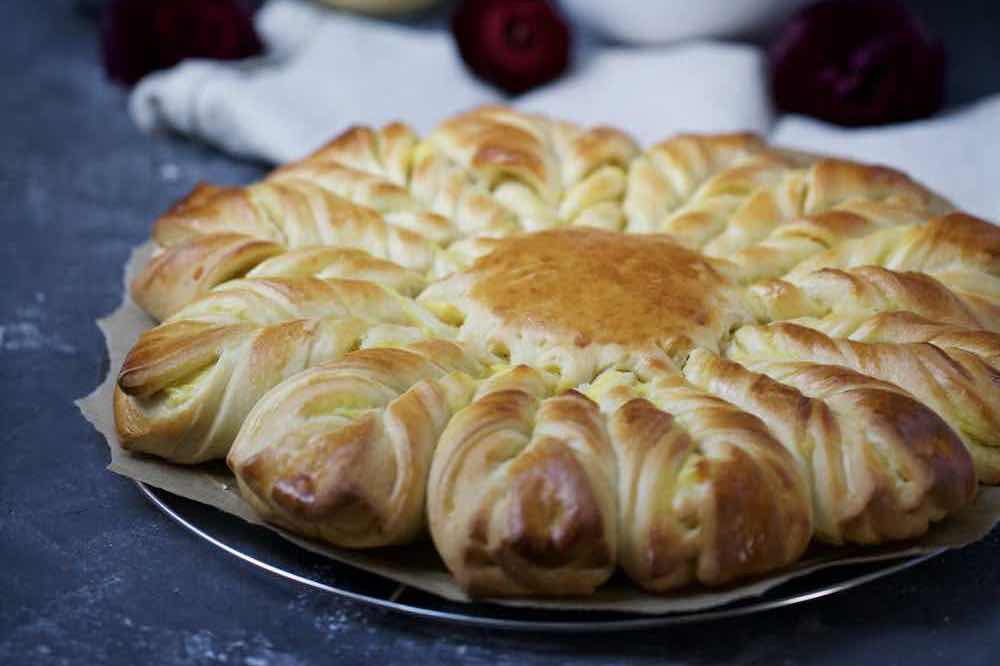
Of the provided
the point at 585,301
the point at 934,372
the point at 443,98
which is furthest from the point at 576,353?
the point at 443,98

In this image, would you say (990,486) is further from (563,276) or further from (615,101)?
(615,101)

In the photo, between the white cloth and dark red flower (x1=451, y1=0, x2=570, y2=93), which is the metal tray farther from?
dark red flower (x1=451, y1=0, x2=570, y2=93)

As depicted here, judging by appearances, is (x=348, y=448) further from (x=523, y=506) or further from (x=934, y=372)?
(x=934, y=372)

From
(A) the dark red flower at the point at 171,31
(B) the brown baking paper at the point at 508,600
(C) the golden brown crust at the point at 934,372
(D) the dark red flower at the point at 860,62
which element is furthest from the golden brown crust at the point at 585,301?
(A) the dark red flower at the point at 171,31

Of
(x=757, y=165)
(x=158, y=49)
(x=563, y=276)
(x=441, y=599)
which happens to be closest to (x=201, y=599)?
(x=441, y=599)

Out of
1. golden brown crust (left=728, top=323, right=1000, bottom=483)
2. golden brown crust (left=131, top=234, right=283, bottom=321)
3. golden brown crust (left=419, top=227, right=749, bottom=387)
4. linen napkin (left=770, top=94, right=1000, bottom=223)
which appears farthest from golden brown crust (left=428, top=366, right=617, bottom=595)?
linen napkin (left=770, top=94, right=1000, bottom=223)

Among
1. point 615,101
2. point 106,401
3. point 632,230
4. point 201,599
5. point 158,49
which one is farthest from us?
point 158,49

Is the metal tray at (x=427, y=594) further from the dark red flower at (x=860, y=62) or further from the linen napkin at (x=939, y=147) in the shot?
the dark red flower at (x=860, y=62)
